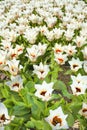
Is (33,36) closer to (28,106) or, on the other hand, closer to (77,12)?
(28,106)

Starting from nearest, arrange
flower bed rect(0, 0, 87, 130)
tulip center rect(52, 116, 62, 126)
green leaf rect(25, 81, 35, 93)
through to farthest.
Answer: tulip center rect(52, 116, 62, 126) → flower bed rect(0, 0, 87, 130) → green leaf rect(25, 81, 35, 93)

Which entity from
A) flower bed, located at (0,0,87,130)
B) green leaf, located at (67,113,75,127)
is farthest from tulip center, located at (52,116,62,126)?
green leaf, located at (67,113,75,127)

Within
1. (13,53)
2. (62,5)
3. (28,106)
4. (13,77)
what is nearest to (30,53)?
(13,53)

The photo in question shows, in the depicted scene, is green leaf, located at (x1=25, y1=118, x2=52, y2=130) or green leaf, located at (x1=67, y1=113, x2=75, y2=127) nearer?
green leaf, located at (x1=25, y1=118, x2=52, y2=130)

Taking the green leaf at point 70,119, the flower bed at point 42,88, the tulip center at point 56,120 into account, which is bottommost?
the tulip center at point 56,120

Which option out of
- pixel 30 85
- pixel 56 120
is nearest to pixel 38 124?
pixel 56 120

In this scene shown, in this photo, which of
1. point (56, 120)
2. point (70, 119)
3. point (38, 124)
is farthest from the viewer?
point (70, 119)

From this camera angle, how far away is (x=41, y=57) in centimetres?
515

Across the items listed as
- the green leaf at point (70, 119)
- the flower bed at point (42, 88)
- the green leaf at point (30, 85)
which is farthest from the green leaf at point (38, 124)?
the green leaf at point (30, 85)

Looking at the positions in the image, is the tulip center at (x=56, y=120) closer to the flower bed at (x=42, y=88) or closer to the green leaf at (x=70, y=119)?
the flower bed at (x=42, y=88)

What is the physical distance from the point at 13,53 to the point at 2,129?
1533 millimetres

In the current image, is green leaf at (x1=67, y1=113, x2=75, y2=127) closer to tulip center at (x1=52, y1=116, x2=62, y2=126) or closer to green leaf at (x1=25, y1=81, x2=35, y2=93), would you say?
tulip center at (x1=52, y1=116, x2=62, y2=126)

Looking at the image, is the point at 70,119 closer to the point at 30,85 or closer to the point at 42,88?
the point at 42,88

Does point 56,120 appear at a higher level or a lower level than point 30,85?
lower
